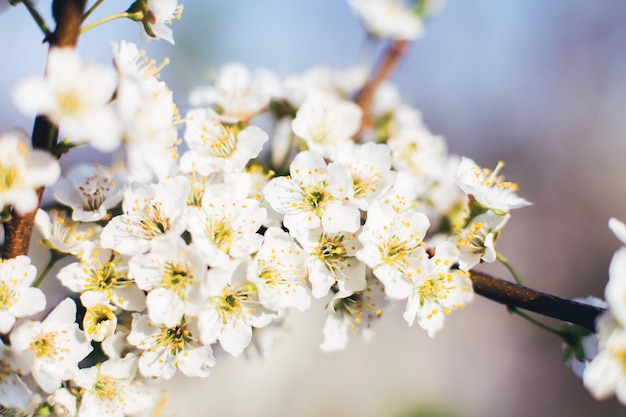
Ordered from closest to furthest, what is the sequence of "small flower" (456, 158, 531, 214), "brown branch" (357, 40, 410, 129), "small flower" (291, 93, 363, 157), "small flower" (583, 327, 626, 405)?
"small flower" (583, 327, 626, 405) < "small flower" (456, 158, 531, 214) < "small flower" (291, 93, 363, 157) < "brown branch" (357, 40, 410, 129)

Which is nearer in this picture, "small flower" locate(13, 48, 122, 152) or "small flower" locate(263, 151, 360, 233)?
"small flower" locate(13, 48, 122, 152)

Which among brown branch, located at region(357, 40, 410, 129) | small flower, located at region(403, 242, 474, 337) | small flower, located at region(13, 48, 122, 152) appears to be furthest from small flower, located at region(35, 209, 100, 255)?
brown branch, located at region(357, 40, 410, 129)

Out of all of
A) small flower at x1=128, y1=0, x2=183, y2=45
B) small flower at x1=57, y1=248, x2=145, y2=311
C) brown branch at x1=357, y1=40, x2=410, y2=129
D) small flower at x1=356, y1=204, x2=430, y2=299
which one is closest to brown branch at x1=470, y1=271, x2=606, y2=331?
small flower at x1=356, y1=204, x2=430, y2=299

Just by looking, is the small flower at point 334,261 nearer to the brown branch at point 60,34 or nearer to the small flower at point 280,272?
the small flower at point 280,272

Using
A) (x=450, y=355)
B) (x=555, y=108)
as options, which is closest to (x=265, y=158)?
(x=450, y=355)

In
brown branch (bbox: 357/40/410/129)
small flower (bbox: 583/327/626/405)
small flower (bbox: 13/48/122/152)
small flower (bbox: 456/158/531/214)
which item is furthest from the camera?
brown branch (bbox: 357/40/410/129)

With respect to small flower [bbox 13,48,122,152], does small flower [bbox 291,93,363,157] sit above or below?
below

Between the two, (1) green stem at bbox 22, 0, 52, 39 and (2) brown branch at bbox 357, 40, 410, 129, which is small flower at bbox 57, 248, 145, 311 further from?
(2) brown branch at bbox 357, 40, 410, 129
